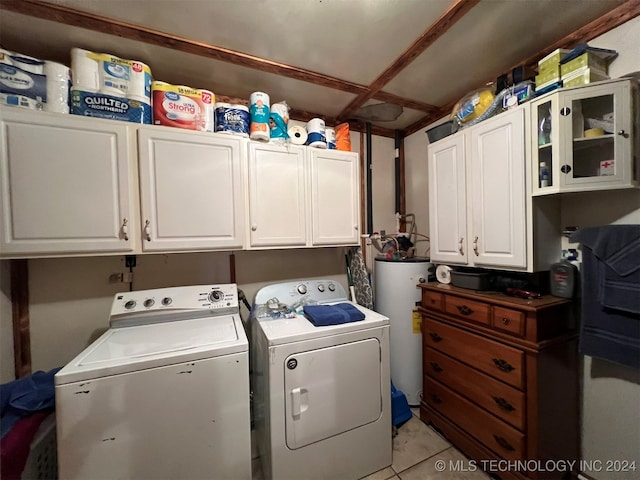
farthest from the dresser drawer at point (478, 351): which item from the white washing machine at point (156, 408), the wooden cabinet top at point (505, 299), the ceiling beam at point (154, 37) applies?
the ceiling beam at point (154, 37)

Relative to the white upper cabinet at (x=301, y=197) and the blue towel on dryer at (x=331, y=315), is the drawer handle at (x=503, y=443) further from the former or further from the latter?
the white upper cabinet at (x=301, y=197)

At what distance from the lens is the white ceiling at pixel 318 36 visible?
45.9 inches

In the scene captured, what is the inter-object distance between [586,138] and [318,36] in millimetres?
1519

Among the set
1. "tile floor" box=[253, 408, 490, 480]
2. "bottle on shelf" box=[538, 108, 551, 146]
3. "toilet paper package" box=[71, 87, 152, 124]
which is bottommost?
"tile floor" box=[253, 408, 490, 480]

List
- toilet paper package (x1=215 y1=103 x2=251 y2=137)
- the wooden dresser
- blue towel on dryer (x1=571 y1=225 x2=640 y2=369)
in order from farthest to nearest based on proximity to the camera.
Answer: toilet paper package (x1=215 y1=103 x2=251 y2=137) → the wooden dresser → blue towel on dryer (x1=571 y1=225 x2=640 y2=369)

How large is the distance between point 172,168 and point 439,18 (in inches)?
66.2

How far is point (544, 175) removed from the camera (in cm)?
128

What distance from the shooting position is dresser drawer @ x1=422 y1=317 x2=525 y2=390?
127 cm

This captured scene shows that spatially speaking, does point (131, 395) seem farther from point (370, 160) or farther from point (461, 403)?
point (370, 160)

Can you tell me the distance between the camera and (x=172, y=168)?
143 centimetres

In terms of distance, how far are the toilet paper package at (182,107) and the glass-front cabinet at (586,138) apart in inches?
75.4

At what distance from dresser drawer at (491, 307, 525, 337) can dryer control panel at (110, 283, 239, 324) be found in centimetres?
160

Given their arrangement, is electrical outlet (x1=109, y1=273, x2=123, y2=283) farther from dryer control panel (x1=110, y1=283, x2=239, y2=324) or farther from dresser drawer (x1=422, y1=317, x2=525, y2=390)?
dresser drawer (x1=422, y1=317, x2=525, y2=390)

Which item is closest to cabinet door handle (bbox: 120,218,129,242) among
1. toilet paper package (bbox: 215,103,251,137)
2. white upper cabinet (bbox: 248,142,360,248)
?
white upper cabinet (bbox: 248,142,360,248)
